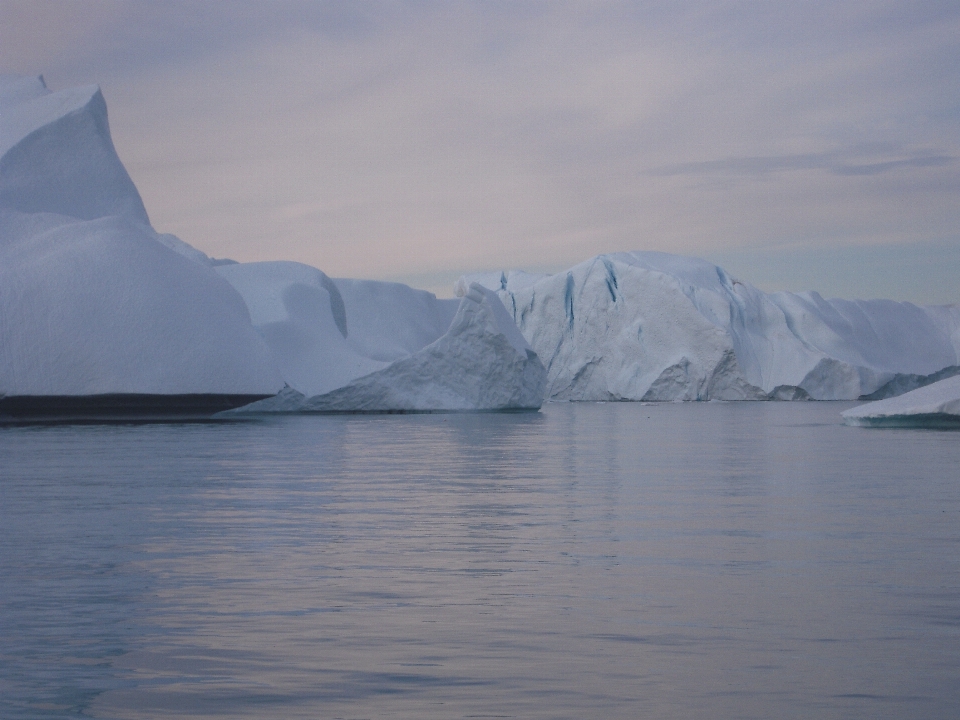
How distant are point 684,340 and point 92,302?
27.7m

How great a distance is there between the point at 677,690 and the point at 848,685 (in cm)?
48

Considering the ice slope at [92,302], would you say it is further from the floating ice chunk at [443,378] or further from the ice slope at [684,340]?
the ice slope at [684,340]

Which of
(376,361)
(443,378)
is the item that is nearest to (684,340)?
(376,361)

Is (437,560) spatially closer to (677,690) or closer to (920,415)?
(677,690)

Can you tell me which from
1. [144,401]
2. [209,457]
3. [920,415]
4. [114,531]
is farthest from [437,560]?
[144,401]

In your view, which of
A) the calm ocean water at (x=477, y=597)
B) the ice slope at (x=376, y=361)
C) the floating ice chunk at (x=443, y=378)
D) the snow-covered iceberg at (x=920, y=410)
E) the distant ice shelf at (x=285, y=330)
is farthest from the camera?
the ice slope at (x=376, y=361)

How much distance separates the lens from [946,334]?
5481 cm

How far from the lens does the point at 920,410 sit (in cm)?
1988

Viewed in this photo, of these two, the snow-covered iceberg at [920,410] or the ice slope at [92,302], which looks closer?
the snow-covered iceberg at [920,410]

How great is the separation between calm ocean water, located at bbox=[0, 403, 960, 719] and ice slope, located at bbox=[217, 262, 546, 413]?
18.3m

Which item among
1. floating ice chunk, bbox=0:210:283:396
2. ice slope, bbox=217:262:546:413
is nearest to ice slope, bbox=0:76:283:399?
floating ice chunk, bbox=0:210:283:396

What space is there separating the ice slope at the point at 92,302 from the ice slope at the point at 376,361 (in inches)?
125

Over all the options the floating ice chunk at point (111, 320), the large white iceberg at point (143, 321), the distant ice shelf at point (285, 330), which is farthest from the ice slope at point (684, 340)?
the floating ice chunk at point (111, 320)

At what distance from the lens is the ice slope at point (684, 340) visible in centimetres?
4503
